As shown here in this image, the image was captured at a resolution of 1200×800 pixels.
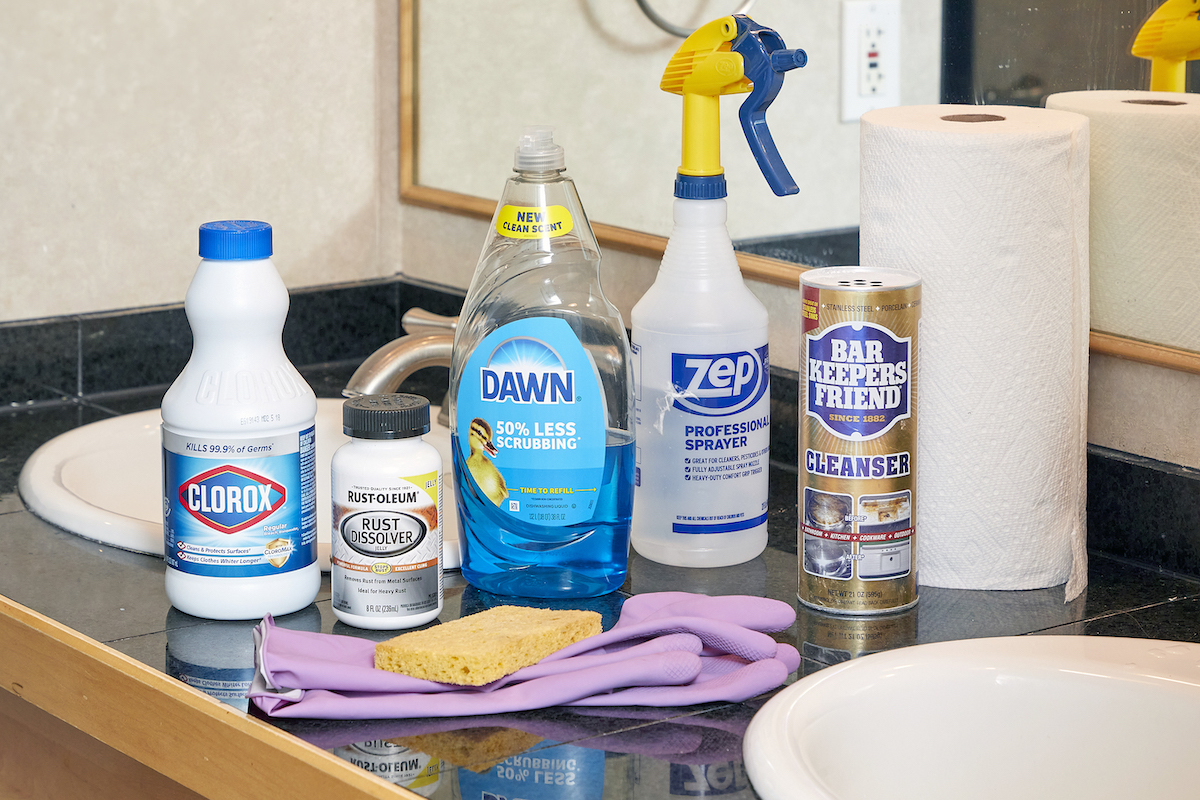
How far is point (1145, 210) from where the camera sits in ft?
3.08

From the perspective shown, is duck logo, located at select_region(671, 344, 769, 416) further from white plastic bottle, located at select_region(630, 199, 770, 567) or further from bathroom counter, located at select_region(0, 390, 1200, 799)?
bathroom counter, located at select_region(0, 390, 1200, 799)

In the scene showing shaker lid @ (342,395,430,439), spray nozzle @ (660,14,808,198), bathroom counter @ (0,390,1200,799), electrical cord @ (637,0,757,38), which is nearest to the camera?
bathroom counter @ (0,390,1200,799)

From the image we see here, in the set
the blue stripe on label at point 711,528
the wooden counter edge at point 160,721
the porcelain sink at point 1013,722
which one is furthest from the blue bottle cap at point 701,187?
the wooden counter edge at point 160,721

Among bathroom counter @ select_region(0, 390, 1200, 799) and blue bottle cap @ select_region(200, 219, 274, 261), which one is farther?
blue bottle cap @ select_region(200, 219, 274, 261)

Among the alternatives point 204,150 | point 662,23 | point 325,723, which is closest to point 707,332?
point 325,723

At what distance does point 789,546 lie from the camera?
3.37 feet

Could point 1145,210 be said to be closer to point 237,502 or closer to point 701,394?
point 701,394

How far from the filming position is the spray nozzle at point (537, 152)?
35.9 inches

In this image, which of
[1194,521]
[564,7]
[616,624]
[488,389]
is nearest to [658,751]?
[616,624]

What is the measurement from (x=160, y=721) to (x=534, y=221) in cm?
37

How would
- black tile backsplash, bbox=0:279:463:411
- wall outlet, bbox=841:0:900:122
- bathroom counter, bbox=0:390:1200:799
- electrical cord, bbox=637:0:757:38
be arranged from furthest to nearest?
black tile backsplash, bbox=0:279:463:411, electrical cord, bbox=637:0:757:38, wall outlet, bbox=841:0:900:122, bathroom counter, bbox=0:390:1200:799

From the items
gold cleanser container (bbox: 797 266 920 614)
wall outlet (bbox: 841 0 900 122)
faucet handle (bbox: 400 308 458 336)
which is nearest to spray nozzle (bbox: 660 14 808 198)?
gold cleanser container (bbox: 797 266 920 614)

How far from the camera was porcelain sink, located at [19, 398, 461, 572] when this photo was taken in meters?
1.01

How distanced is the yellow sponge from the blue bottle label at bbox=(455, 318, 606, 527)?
9 cm
